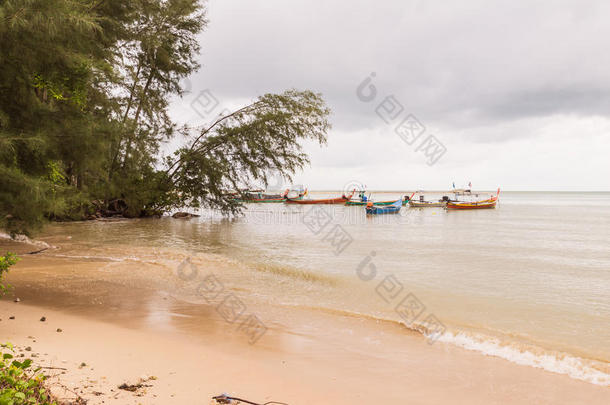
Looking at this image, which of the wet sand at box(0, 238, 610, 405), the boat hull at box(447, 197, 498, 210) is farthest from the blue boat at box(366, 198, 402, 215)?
the wet sand at box(0, 238, 610, 405)

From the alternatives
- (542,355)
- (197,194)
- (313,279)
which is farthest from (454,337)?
(197,194)

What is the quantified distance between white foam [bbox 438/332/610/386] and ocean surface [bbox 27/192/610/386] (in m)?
0.01

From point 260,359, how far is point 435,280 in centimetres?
615

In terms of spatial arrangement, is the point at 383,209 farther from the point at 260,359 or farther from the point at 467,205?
the point at 260,359

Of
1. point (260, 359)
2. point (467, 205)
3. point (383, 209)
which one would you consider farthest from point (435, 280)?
point (467, 205)

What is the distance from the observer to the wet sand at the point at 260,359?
3.16m

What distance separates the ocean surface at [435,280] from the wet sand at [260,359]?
1.94 ft

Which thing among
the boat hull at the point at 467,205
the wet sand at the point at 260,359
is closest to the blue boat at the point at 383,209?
the boat hull at the point at 467,205

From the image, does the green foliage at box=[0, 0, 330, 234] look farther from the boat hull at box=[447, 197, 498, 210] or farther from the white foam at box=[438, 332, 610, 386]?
the boat hull at box=[447, 197, 498, 210]

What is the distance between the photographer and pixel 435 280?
9.01 m

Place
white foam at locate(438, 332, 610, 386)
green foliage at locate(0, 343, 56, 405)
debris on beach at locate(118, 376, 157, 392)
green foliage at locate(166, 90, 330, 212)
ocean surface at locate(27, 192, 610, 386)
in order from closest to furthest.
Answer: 1. green foliage at locate(0, 343, 56, 405)
2. debris on beach at locate(118, 376, 157, 392)
3. white foam at locate(438, 332, 610, 386)
4. ocean surface at locate(27, 192, 610, 386)
5. green foliage at locate(166, 90, 330, 212)

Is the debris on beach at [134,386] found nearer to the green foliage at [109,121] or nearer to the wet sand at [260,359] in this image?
the wet sand at [260,359]

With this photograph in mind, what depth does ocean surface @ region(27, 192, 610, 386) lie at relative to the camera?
525 cm

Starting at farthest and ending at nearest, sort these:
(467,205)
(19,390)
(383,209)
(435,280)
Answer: (467,205)
(383,209)
(435,280)
(19,390)
